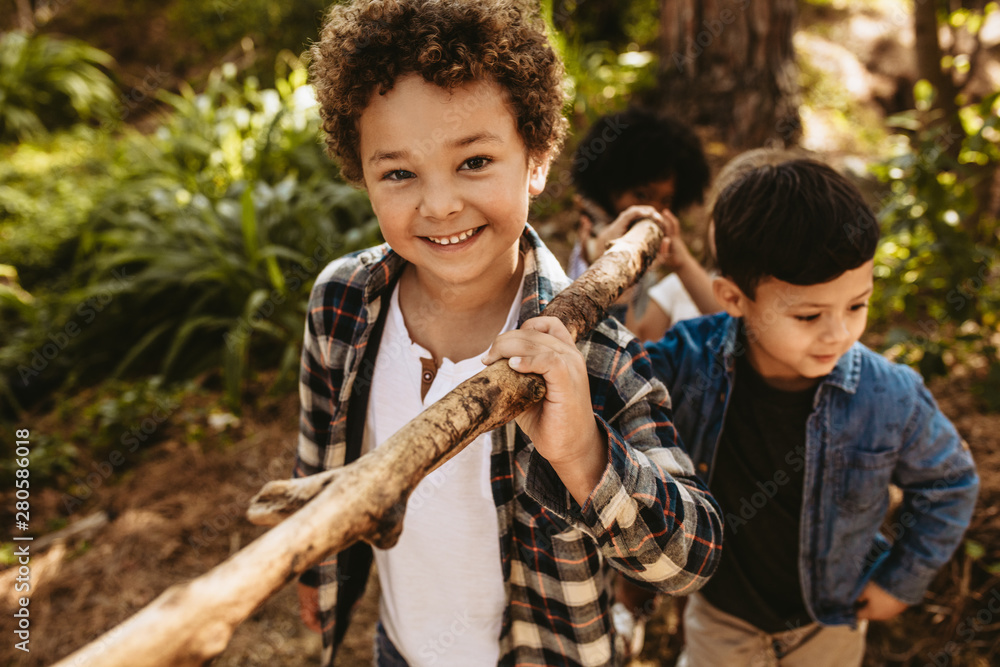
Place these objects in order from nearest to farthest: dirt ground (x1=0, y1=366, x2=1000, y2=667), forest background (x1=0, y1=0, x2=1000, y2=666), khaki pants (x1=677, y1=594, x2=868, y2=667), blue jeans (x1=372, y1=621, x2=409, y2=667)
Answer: blue jeans (x1=372, y1=621, x2=409, y2=667) < khaki pants (x1=677, y1=594, x2=868, y2=667) < dirt ground (x1=0, y1=366, x2=1000, y2=667) < forest background (x1=0, y1=0, x2=1000, y2=666)

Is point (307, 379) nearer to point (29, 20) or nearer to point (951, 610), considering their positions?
point (951, 610)

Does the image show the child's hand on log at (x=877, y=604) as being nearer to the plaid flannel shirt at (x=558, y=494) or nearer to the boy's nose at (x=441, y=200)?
the plaid flannel shirt at (x=558, y=494)

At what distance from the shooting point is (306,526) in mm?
709

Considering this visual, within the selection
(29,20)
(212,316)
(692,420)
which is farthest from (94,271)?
(29,20)

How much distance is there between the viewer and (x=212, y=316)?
13.7 ft

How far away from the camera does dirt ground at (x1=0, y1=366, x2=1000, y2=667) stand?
7.77 ft

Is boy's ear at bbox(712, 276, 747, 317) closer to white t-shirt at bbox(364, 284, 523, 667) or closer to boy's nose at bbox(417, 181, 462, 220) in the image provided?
white t-shirt at bbox(364, 284, 523, 667)

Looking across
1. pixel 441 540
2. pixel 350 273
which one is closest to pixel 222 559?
pixel 441 540

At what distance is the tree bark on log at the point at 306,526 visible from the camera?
62 centimetres

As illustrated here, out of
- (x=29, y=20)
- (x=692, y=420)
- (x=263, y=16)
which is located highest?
(x=29, y=20)

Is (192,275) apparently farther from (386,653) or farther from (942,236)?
(942,236)

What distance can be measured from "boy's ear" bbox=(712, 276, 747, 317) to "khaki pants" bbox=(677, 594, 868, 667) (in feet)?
3.21

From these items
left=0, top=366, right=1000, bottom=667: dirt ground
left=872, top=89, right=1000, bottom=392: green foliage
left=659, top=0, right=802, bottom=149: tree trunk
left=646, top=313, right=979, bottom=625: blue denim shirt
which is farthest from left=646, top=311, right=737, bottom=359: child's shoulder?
left=659, top=0, right=802, bottom=149: tree trunk

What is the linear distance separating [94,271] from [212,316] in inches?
50.6
